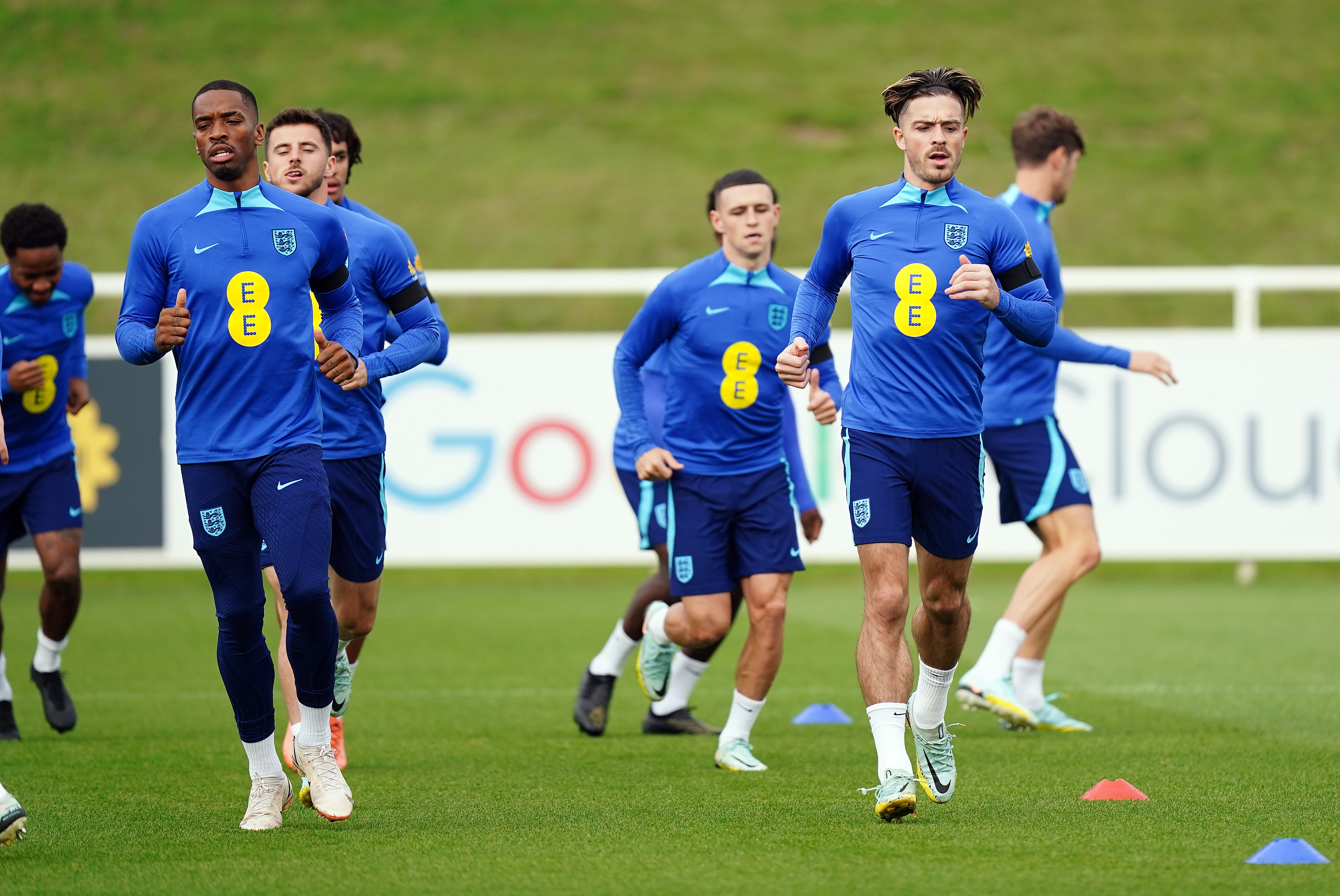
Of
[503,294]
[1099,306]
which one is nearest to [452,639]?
[503,294]

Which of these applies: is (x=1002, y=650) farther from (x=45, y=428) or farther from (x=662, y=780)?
(x=45, y=428)

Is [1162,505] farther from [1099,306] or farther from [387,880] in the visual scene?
[387,880]

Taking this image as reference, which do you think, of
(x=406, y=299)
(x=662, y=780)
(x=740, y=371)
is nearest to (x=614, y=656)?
(x=662, y=780)

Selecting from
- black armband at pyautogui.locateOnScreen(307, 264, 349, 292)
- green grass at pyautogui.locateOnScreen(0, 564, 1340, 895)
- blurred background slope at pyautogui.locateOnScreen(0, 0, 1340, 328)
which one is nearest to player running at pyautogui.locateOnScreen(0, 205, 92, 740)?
green grass at pyautogui.locateOnScreen(0, 564, 1340, 895)

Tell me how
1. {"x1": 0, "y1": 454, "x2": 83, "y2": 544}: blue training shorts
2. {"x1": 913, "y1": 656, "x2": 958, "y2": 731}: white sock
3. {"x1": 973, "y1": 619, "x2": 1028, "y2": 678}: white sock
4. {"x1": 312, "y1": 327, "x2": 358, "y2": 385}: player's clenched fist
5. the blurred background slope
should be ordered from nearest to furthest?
{"x1": 312, "y1": 327, "x2": 358, "y2": 385}: player's clenched fist < {"x1": 913, "y1": 656, "x2": 958, "y2": 731}: white sock < {"x1": 973, "y1": 619, "x2": 1028, "y2": 678}: white sock < {"x1": 0, "y1": 454, "x2": 83, "y2": 544}: blue training shorts < the blurred background slope

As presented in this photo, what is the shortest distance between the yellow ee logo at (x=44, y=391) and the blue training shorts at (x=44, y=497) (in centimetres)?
26

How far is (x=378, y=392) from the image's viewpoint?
6684 mm

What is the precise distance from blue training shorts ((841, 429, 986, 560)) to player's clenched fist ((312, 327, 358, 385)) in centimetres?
161

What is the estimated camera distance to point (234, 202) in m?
5.34

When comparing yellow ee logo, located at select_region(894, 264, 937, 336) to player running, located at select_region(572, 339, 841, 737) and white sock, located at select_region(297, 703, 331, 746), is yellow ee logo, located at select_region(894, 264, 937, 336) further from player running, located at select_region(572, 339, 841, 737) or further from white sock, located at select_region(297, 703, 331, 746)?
white sock, located at select_region(297, 703, 331, 746)

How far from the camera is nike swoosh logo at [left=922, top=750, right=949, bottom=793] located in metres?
5.77

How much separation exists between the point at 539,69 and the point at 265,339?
2359cm

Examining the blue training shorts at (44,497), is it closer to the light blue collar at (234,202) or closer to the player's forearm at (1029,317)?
the light blue collar at (234,202)

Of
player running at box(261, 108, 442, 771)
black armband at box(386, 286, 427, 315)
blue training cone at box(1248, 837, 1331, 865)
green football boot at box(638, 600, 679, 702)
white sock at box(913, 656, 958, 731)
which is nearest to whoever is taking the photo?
blue training cone at box(1248, 837, 1331, 865)
